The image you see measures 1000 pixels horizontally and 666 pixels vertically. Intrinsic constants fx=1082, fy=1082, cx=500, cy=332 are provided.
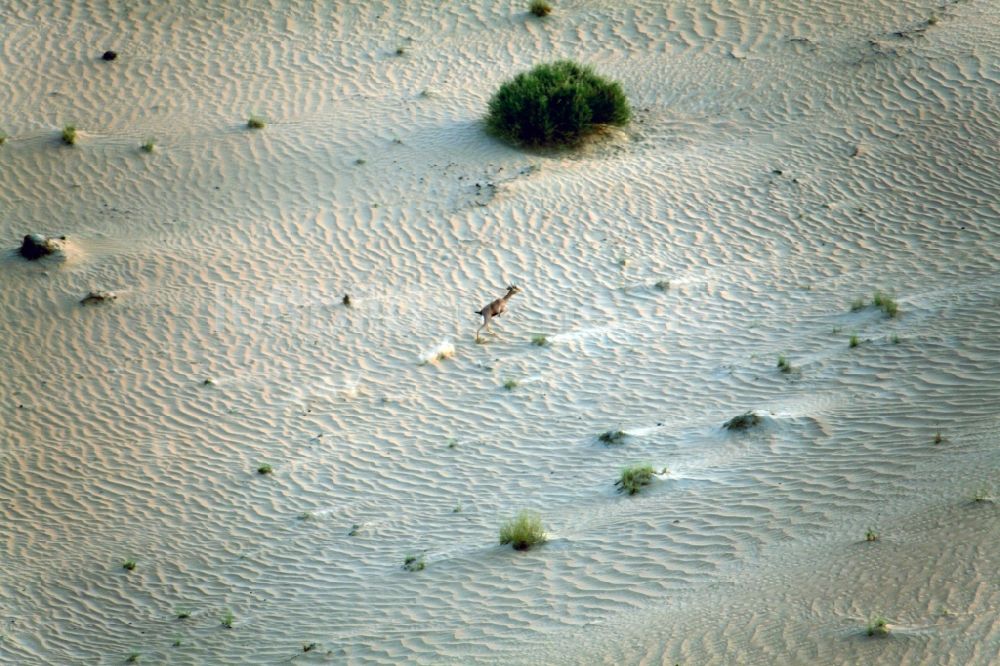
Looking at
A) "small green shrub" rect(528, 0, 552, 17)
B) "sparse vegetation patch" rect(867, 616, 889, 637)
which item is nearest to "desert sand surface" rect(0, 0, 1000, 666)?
"sparse vegetation patch" rect(867, 616, 889, 637)

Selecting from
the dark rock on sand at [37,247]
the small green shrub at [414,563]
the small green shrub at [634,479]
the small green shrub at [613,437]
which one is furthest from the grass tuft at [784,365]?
the dark rock on sand at [37,247]

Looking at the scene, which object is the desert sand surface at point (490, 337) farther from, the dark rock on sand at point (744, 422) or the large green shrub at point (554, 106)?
the large green shrub at point (554, 106)

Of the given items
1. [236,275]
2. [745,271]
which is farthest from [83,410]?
[745,271]

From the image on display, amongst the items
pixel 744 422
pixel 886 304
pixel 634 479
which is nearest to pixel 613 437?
pixel 634 479

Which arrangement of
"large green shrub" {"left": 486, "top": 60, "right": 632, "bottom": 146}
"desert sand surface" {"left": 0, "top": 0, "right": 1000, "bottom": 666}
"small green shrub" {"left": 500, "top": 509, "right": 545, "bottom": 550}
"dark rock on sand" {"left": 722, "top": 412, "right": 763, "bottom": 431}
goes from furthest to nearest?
"large green shrub" {"left": 486, "top": 60, "right": 632, "bottom": 146}, "dark rock on sand" {"left": 722, "top": 412, "right": 763, "bottom": 431}, "small green shrub" {"left": 500, "top": 509, "right": 545, "bottom": 550}, "desert sand surface" {"left": 0, "top": 0, "right": 1000, "bottom": 666}

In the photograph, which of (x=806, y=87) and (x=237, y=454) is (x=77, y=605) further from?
(x=806, y=87)

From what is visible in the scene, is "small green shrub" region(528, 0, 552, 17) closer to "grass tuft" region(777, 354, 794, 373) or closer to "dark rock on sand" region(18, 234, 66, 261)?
"dark rock on sand" region(18, 234, 66, 261)

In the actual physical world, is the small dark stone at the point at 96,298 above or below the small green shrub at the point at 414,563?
below
